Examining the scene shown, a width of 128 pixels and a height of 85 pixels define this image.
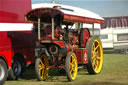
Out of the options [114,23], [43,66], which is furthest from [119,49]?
[43,66]

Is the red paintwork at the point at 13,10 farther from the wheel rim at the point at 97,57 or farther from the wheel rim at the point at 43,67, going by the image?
the wheel rim at the point at 97,57

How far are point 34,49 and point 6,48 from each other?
79.7 inches

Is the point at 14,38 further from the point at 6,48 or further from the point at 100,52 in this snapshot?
the point at 100,52

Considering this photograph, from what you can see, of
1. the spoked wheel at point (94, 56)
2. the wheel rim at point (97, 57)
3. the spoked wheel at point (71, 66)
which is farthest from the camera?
the wheel rim at point (97, 57)

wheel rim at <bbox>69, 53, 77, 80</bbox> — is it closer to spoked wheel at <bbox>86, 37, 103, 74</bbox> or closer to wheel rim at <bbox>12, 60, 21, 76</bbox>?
spoked wheel at <bbox>86, 37, 103, 74</bbox>

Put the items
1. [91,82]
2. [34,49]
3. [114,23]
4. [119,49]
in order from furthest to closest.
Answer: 1. [114,23]
2. [119,49]
3. [34,49]
4. [91,82]

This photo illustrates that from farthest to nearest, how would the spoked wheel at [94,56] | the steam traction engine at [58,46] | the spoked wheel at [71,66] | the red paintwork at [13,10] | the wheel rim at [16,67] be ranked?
1. the spoked wheel at [94,56]
2. the wheel rim at [16,67]
3. the red paintwork at [13,10]
4. the steam traction engine at [58,46]
5. the spoked wheel at [71,66]

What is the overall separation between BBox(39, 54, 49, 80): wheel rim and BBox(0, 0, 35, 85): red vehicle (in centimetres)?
96

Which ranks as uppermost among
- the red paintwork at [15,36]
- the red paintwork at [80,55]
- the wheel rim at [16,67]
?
the red paintwork at [15,36]

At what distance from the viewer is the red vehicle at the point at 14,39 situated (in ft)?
28.3

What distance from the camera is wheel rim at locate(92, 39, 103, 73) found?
10488 mm

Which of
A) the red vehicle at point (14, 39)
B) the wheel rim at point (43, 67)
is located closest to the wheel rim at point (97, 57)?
the wheel rim at point (43, 67)

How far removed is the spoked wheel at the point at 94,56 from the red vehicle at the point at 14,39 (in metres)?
2.17

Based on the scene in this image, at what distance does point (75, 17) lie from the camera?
29.7ft
